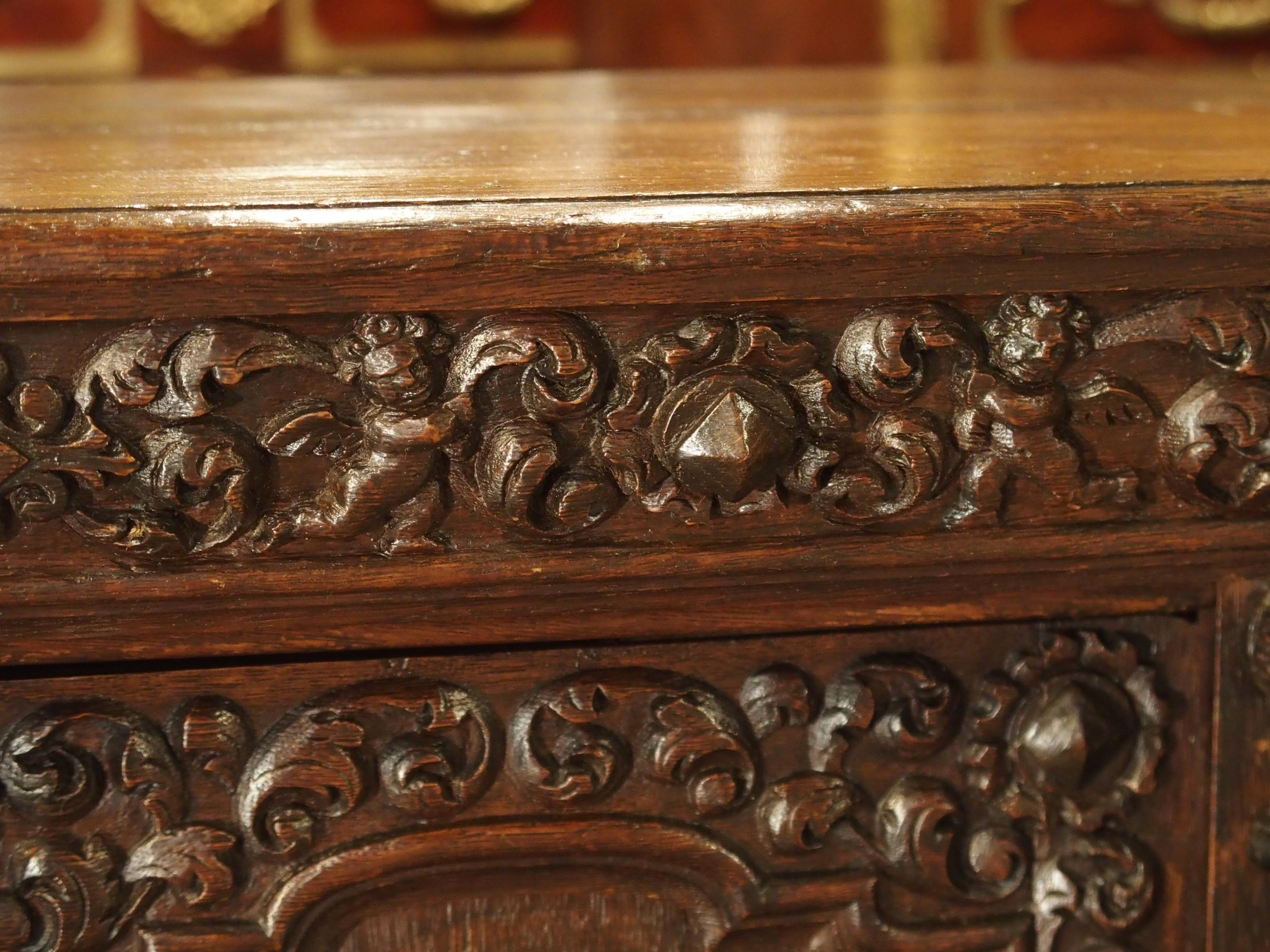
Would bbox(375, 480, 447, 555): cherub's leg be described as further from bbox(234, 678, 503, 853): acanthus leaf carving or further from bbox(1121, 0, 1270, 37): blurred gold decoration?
bbox(1121, 0, 1270, 37): blurred gold decoration

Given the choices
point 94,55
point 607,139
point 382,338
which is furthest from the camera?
point 94,55

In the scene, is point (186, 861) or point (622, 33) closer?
point (186, 861)

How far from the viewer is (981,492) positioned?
403 millimetres

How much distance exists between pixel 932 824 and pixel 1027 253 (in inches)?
7.7

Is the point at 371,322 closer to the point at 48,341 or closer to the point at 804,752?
the point at 48,341

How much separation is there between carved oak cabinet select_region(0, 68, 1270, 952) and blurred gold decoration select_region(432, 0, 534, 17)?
1.28 m

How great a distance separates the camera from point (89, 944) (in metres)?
0.42

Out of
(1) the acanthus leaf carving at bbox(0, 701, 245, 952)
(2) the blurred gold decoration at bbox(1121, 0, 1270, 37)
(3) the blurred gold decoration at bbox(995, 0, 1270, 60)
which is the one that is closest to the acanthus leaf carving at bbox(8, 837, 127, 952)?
(1) the acanthus leaf carving at bbox(0, 701, 245, 952)

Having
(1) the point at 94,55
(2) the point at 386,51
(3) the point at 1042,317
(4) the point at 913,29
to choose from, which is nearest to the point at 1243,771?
(3) the point at 1042,317

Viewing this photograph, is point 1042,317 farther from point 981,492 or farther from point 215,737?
point 215,737

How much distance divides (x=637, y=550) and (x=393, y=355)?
0.10 meters

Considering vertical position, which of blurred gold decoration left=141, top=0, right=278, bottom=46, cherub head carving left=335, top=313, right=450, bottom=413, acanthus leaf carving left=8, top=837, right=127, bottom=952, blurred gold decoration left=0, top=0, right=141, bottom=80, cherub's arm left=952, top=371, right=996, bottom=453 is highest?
blurred gold decoration left=141, top=0, right=278, bottom=46

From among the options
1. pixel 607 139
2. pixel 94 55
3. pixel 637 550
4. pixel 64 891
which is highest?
pixel 94 55

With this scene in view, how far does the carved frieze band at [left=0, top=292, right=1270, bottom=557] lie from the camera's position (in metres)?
0.37
